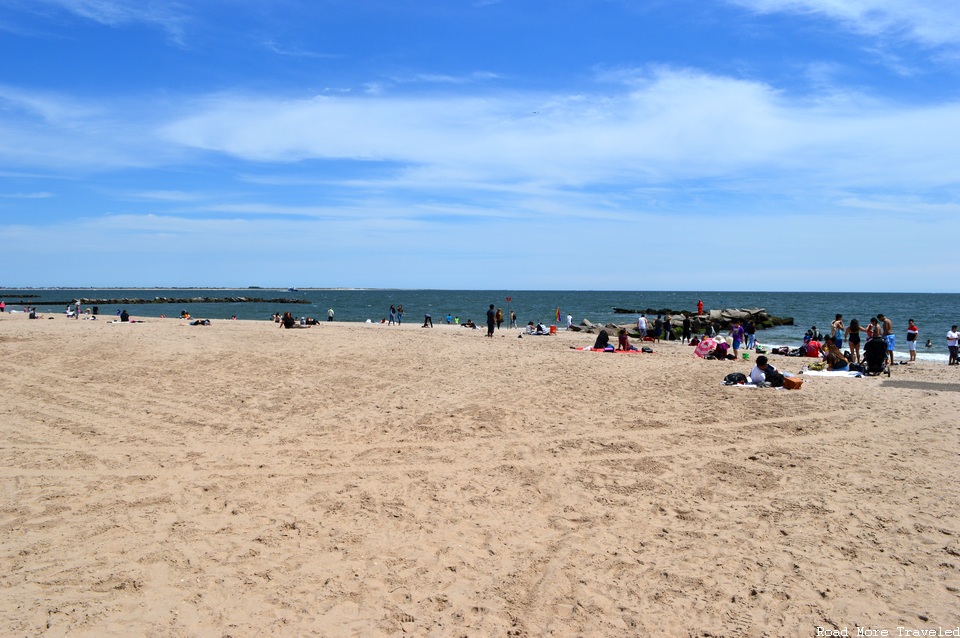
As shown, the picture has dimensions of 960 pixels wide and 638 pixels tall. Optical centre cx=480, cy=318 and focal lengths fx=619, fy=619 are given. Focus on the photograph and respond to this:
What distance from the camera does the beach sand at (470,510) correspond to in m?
4.88

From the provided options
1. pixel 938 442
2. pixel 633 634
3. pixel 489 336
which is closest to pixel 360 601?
pixel 633 634

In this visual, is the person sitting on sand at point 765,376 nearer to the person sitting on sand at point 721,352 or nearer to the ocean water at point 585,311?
the person sitting on sand at point 721,352

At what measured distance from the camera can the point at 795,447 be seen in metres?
9.27

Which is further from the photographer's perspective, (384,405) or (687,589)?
(384,405)

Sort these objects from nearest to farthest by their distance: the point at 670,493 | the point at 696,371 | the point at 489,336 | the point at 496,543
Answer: the point at 496,543
the point at 670,493
the point at 696,371
the point at 489,336

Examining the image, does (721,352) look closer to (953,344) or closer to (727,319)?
(953,344)

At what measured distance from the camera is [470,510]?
6.80 metres

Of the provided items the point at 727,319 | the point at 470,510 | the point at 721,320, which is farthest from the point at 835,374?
the point at 727,319

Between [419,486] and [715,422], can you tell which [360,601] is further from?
[715,422]

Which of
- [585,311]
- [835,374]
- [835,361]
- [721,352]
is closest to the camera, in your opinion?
[835,374]

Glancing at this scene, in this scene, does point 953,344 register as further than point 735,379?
Yes

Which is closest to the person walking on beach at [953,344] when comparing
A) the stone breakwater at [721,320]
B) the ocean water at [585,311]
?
the ocean water at [585,311]

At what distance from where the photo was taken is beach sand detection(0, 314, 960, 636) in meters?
4.88

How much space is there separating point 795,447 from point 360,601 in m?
7.15
